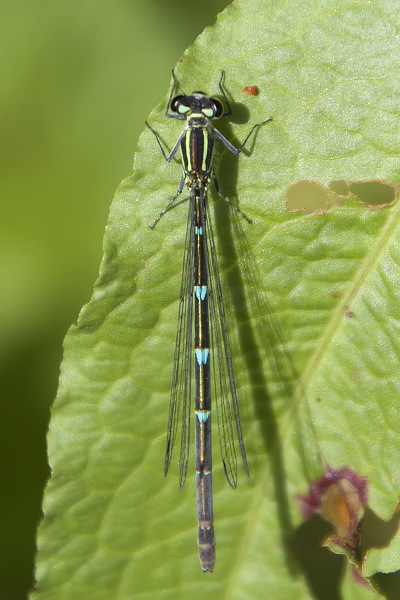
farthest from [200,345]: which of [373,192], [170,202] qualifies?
[373,192]

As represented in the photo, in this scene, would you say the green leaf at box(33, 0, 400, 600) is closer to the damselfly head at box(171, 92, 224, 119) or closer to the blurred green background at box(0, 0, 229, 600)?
the damselfly head at box(171, 92, 224, 119)

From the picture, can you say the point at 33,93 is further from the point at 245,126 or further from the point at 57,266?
the point at 245,126

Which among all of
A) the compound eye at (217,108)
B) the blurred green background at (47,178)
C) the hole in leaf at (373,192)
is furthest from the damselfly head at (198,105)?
the blurred green background at (47,178)

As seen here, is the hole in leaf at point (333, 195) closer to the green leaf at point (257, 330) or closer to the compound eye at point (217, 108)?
the green leaf at point (257, 330)

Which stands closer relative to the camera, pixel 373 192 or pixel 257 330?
pixel 373 192

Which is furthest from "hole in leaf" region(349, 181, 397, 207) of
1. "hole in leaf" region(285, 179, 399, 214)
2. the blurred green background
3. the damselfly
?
the blurred green background

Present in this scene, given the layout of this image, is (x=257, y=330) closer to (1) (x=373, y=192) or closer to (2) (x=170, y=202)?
(2) (x=170, y=202)

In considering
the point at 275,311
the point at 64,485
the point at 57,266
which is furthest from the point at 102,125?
the point at 64,485
